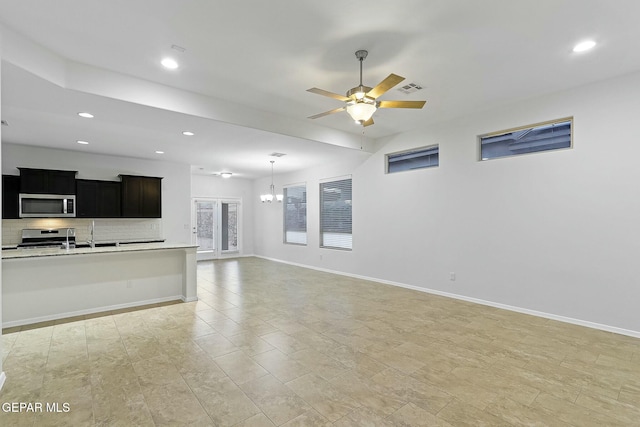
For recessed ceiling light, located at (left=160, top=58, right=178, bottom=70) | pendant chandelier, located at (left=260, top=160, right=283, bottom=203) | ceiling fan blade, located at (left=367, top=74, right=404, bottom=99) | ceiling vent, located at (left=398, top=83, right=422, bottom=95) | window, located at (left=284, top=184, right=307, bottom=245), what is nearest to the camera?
ceiling fan blade, located at (left=367, top=74, right=404, bottom=99)

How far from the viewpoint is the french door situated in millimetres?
9977

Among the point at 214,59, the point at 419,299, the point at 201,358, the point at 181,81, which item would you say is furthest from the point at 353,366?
the point at 181,81

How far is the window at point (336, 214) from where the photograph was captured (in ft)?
24.6

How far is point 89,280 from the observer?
14.8 ft

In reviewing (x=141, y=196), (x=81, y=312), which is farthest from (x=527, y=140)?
(x=141, y=196)

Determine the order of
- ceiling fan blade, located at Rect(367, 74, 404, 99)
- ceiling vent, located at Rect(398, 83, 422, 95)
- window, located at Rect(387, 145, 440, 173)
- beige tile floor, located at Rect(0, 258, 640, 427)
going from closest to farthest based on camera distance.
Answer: beige tile floor, located at Rect(0, 258, 640, 427) → ceiling fan blade, located at Rect(367, 74, 404, 99) → ceiling vent, located at Rect(398, 83, 422, 95) → window, located at Rect(387, 145, 440, 173)

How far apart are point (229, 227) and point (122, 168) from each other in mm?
4063

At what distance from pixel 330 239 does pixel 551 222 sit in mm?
4762

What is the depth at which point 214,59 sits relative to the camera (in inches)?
130

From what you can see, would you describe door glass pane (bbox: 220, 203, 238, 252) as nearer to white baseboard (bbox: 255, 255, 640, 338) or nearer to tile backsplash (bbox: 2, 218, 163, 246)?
tile backsplash (bbox: 2, 218, 163, 246)

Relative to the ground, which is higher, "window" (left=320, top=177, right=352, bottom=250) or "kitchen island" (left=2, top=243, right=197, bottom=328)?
"window" (left=320, top=177, right=352, bottom=250)

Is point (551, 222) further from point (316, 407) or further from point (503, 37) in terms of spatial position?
point (316, 407)

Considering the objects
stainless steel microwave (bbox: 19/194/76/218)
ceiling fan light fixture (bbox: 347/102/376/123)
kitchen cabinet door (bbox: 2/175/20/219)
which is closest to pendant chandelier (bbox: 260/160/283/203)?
stainless steel microwave (bbox: 19/194/76/218)

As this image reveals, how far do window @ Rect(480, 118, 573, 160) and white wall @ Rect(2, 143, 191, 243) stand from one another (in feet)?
23.1
